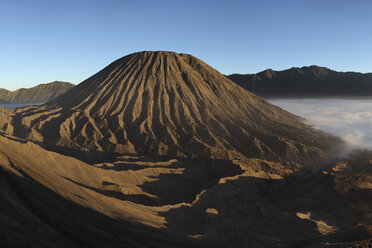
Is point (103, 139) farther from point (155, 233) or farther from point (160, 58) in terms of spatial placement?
point (155, 233)

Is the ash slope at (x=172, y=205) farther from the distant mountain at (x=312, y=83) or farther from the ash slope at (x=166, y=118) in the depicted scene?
the distant mountain at (x=312, y=83)

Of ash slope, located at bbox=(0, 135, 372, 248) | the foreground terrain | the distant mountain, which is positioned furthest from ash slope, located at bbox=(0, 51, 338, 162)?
the distant mountain

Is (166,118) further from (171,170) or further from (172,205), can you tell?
(172,205)

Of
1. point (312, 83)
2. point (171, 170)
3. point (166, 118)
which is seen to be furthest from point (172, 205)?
point (312, 83)

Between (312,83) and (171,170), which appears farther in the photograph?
(312,83)

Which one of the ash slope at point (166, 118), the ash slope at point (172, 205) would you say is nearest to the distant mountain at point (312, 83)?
the ash slope at point (166, 118)

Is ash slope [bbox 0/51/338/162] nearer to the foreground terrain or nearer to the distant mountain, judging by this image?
the foreground terrain

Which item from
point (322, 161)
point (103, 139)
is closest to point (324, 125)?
point (322, 161)
